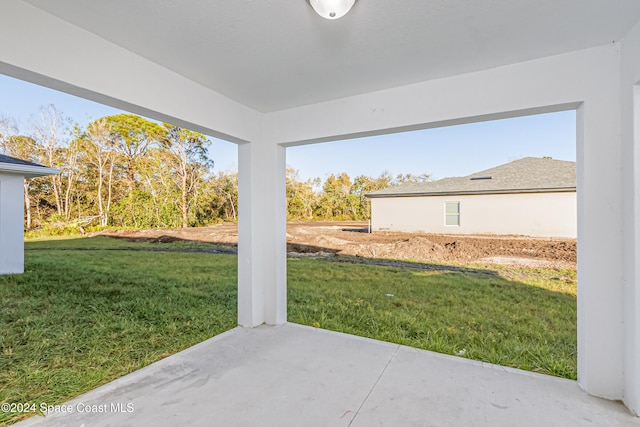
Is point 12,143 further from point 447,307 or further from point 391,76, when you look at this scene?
point 447,307

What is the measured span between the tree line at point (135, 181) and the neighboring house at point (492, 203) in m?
0.83

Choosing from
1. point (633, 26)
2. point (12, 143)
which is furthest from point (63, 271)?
point (633, 26)

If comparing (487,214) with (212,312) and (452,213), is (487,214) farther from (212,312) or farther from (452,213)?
(212,312)

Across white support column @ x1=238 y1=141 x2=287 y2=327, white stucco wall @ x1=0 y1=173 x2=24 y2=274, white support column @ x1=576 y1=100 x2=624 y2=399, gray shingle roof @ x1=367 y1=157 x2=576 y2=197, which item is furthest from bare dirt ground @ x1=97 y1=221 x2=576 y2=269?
white support column @ x1=576 y1=100 x2=624 y2=399

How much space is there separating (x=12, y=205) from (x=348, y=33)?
22.2ft

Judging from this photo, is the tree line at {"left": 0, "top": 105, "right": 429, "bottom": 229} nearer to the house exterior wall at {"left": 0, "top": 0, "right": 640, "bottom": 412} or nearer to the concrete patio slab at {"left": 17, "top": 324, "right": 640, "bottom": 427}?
the house exterior wall at {"left": 0, "top": 0, "right": 640, "bottom": 412}

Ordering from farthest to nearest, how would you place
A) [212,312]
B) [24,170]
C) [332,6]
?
1. [24,170]
2. [212,312]
3. [332,6]

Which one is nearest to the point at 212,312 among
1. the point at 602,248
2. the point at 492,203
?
the point at 602,248

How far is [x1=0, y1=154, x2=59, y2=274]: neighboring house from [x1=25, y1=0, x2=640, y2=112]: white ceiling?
194 inches

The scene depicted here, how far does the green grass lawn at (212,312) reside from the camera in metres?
2.49

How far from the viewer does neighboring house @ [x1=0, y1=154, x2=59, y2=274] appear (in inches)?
202

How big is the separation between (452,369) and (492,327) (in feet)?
4.99

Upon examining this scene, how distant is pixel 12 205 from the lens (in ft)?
17.3

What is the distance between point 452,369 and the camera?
2.31 m
